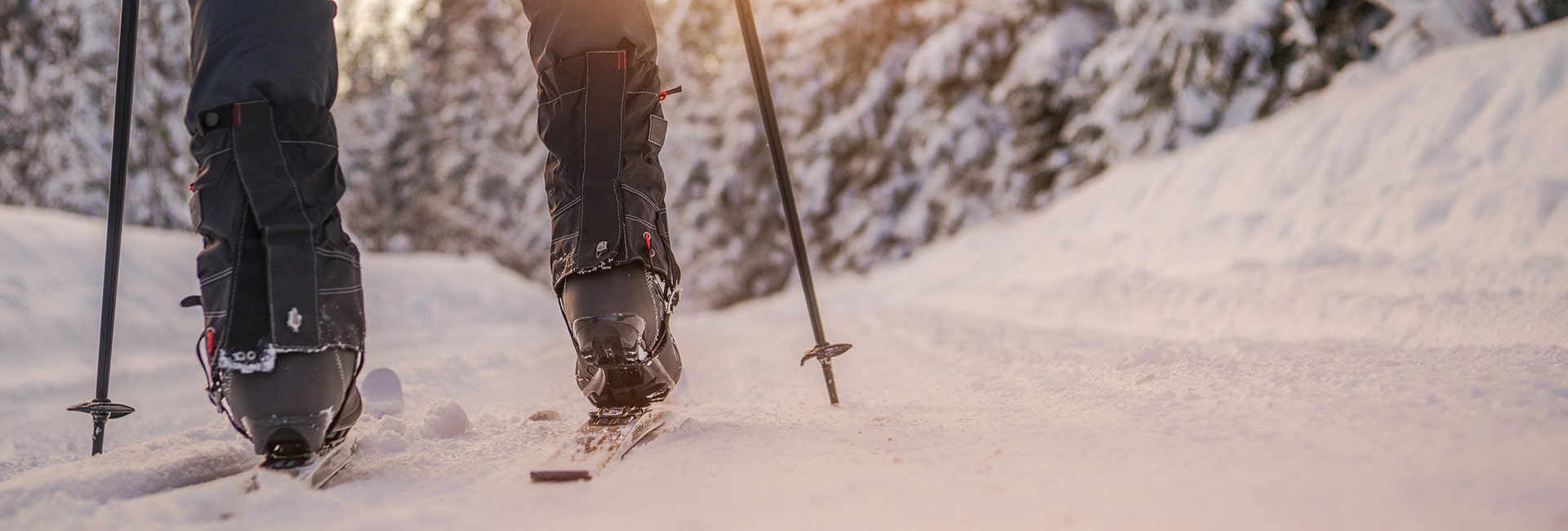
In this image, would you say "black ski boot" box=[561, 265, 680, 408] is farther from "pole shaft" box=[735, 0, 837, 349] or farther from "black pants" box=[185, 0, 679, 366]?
"pole shaft" box=[735, 0, 837, 349]

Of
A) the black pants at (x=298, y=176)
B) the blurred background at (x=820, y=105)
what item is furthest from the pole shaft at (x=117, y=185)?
the blurred background at (x=820, y=105)

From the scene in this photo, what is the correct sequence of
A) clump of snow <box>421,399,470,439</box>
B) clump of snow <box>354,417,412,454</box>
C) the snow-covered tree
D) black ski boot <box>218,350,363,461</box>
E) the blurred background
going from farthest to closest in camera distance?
the snow-covered tree
the blurred background
clump of snow <box>421,399,470,439</box>
clump of snow <box>354,417,412,454</box>
black ski boot <box>218,350,363,461</box>

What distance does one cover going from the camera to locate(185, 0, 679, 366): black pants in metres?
1.14

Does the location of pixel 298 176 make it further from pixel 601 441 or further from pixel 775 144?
pixel 775 144

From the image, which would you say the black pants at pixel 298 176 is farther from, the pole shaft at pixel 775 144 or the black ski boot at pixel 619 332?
Answer: the pole shaft at pixel 775 144

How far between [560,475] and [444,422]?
523 millimetres

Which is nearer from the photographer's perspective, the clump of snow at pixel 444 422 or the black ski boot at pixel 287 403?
the black ski boot at pixel 287 403

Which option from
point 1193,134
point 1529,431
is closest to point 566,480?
point 1529,431

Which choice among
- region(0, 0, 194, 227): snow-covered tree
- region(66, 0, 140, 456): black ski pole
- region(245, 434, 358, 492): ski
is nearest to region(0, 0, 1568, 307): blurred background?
region(0, 0, 194, 227): snow-covered tree

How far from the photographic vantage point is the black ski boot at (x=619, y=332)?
4.34ft

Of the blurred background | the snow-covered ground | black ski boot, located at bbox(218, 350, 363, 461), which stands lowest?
the snow-covered ground

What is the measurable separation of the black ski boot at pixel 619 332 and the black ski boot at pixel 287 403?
37 centimetres

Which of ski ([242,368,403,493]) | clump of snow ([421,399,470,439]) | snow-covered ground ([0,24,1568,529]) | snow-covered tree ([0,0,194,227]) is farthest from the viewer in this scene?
snow-covered tree ([0,0,194,227])

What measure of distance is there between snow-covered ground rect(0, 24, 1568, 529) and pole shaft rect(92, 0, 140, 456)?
187mm
